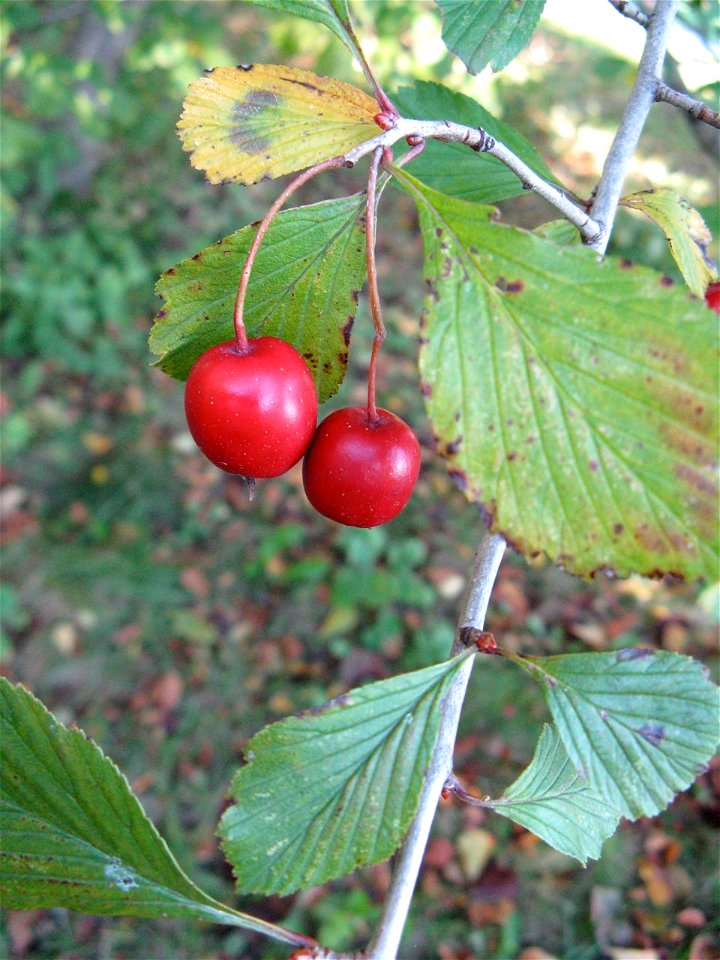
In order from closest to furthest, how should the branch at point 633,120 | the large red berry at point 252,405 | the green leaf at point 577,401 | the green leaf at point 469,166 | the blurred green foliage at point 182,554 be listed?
the green leaf at point 577,401 < the large red berry at point 252,405 < the branch at point 633,120 < the green leaf at point 469,166 < the blurred green foliage at point 182,554

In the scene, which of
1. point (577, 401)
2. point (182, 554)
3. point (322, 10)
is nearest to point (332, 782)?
point (577, 401)

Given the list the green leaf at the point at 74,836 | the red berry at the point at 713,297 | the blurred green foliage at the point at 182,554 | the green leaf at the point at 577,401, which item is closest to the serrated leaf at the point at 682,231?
the red berry at the point at 713,297

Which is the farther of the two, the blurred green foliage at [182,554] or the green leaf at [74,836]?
the blurred green foliage at [182,554]

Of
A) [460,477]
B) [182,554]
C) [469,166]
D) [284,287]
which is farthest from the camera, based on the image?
[182,554]

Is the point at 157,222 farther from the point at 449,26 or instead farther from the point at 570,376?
the point at 570,376

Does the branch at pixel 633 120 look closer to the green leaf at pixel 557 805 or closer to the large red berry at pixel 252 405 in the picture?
the large red berry at pixel 252 405

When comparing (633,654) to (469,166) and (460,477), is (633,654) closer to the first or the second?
(460,477)

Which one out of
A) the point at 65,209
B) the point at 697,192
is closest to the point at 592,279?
the point at 65,209
